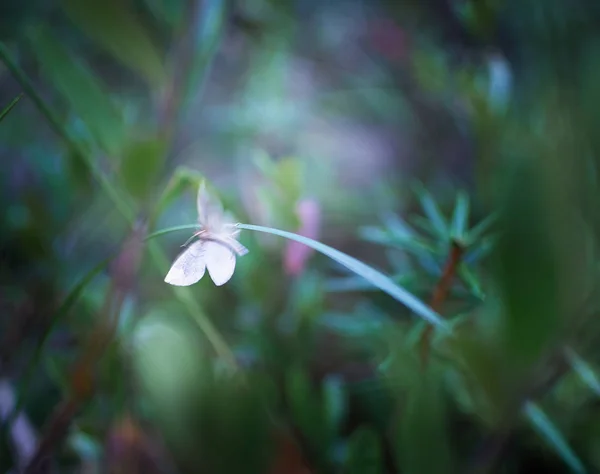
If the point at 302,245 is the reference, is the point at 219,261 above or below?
below

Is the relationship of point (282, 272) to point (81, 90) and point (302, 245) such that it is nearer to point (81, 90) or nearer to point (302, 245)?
point (302, 245)

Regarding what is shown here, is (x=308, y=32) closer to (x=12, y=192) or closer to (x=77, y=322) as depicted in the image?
(x=12, y=192)

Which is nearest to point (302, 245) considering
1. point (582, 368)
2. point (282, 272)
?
point (282, 272)

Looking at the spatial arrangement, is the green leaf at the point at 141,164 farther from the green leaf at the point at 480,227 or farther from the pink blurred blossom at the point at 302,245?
the green leaf at the point at 480,227

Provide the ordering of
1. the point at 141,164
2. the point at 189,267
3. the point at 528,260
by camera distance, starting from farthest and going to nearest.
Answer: the point at 141,164 → the point at 528,260 → the point at 189,267

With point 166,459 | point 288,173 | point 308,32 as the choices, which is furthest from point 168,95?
point 308,32

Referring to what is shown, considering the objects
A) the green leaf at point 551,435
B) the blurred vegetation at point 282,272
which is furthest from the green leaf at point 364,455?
the green leaf at point 551,435

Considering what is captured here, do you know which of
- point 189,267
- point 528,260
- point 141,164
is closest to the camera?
point 189,267

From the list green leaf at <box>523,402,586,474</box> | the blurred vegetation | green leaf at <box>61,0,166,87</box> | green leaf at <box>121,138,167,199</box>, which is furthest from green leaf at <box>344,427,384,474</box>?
green leaf at <box>61,0,166,87</box>
